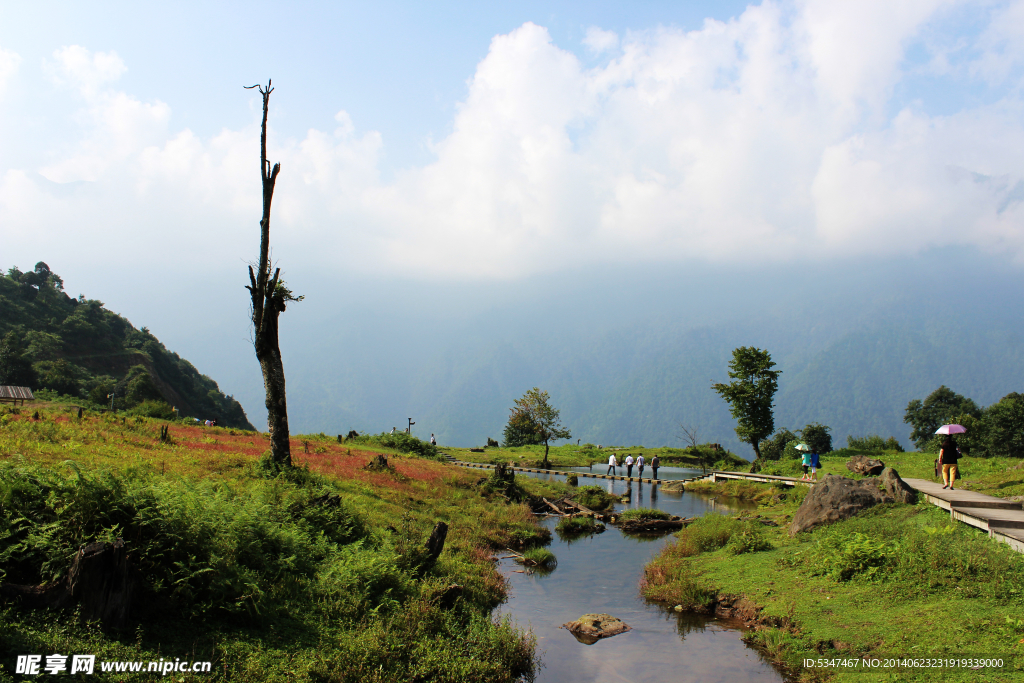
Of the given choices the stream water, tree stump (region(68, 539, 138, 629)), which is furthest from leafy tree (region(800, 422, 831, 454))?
tree stump (region(68, 539, 138, 629))

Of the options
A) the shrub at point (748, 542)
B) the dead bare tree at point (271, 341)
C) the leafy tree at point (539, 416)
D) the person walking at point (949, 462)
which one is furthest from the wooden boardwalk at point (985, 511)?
the leafy tree at point (539, 416)

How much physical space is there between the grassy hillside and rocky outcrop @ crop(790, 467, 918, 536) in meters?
76.7

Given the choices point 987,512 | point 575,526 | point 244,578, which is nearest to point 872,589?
point 987,512

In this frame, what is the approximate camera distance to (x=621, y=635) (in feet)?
53.5

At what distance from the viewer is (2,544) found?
9.59m

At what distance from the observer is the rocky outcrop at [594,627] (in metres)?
Result: 16.2

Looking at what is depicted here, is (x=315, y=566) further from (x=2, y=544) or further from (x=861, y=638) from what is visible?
(x=861, y=638)

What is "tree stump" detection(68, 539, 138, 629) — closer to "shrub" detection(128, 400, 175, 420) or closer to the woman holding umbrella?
the woman holding umbrella

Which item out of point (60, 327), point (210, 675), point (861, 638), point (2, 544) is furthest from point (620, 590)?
point (60, 327)

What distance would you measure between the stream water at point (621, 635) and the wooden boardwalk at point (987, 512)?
6772mm

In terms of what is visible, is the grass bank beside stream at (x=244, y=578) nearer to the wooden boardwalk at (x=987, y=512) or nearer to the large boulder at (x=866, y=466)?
the wooden boardwalk at (x=987, y=512)

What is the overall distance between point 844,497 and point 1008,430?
78.7 metres

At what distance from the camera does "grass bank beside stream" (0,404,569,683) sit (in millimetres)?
9578

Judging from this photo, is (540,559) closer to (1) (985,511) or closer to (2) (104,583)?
(1) (985,511)
